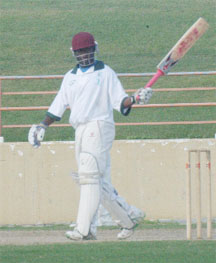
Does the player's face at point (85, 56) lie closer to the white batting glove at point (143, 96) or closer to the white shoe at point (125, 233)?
the white batting glove at point (143, 96)

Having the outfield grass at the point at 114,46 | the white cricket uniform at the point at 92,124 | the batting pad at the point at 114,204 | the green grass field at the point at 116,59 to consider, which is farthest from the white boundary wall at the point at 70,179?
the white cricket uniform at the point at 92,124

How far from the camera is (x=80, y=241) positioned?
304 inches

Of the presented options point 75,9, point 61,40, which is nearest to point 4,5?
point 75,9

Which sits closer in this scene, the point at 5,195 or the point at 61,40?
the point at 5,195

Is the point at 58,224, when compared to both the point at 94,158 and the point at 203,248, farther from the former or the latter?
the point at 203,248

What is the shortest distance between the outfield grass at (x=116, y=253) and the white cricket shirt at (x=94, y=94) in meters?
1.18

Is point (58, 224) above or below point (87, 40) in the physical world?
below

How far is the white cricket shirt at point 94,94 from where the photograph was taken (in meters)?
7.65

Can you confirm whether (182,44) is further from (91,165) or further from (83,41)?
(91,165)

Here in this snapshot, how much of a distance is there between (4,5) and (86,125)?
58.5 ft

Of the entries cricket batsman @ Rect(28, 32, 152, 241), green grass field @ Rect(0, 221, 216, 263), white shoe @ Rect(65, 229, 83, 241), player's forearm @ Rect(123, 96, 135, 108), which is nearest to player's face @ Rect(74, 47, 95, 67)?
cricket batsman @ Rect(28, 32, 152, 241)

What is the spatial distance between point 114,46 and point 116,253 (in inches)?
589

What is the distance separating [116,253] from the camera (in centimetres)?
671

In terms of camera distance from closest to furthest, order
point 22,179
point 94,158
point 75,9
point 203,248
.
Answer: point 203,248 < point 94,158 < point 22,179 < point 75,9
